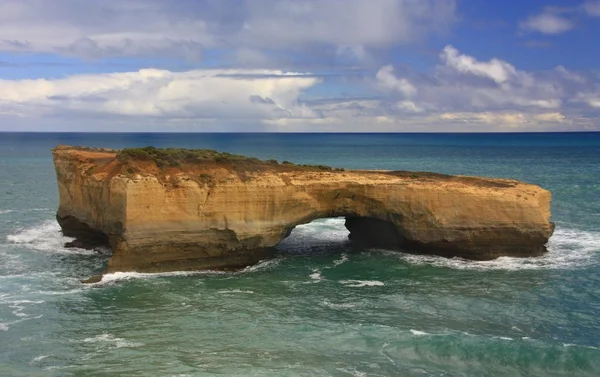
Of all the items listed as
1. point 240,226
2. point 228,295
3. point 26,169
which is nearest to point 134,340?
point 228,295

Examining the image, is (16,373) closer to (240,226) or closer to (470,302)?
(240,226)

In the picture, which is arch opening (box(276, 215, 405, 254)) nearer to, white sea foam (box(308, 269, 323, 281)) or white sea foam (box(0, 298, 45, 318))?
white sea foam (box(308, 269, 323, 281))

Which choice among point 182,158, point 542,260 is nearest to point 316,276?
point 182,158

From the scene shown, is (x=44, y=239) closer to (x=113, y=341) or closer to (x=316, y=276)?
(x=113, y=341)

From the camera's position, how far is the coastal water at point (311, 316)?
72.4ft

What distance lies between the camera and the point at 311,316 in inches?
1046

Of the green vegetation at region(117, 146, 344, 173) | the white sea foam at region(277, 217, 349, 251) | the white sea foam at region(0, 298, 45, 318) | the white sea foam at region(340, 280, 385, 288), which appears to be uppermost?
the green vegetation at region(117, 146, 344, 173)

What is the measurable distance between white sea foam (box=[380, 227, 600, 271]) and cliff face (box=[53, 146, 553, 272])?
28.8 inches

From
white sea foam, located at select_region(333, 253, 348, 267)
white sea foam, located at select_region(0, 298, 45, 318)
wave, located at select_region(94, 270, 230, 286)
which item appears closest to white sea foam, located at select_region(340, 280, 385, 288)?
white sea foam, located at select_region(333, 253, 348, 267)

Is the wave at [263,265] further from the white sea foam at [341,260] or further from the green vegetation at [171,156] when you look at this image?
the green vegetation at [171,156]

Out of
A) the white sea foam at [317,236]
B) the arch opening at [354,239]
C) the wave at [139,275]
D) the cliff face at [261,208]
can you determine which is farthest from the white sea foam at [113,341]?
the white sea foam at [317,236]

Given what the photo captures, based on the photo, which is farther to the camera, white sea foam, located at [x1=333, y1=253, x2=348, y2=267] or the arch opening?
the arch opening

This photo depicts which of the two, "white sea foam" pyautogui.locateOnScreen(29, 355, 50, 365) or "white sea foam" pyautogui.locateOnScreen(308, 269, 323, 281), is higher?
"white sea foam" pyautogui.locateOnScreen(308, 269, 323, 281)

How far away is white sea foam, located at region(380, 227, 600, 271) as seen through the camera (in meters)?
33.9
